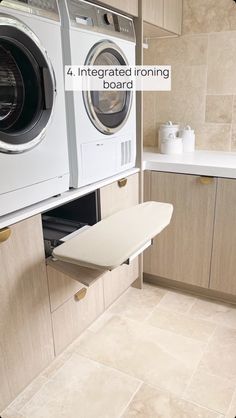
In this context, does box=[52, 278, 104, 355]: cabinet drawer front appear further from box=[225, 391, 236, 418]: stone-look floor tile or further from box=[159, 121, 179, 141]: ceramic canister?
box=[159, 121, 179, 141]: ceramic canister

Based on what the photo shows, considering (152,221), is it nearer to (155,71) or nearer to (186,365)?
(186,365)

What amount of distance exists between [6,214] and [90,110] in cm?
63

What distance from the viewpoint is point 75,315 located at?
1.71m

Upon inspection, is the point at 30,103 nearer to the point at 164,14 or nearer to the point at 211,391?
the point at 164,14

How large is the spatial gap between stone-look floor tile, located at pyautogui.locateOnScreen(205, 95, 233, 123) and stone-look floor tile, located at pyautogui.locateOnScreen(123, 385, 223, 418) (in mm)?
1804

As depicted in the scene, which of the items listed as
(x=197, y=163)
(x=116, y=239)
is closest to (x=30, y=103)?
(x=116, y=239)

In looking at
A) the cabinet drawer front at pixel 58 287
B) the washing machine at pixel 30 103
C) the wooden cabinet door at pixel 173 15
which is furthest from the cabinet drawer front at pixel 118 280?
the wooden cabinet door at pixel 173 15

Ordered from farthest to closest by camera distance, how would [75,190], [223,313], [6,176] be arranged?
[223,313] < [75,190] < [6,176]

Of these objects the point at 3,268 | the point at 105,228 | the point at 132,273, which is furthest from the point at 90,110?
the point at 132,273

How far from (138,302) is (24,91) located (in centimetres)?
147

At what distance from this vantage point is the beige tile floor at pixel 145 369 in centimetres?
146

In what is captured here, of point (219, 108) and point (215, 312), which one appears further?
point (219, 108)

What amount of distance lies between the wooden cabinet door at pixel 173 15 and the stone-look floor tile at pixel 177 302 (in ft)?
5.73

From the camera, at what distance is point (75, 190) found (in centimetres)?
158
